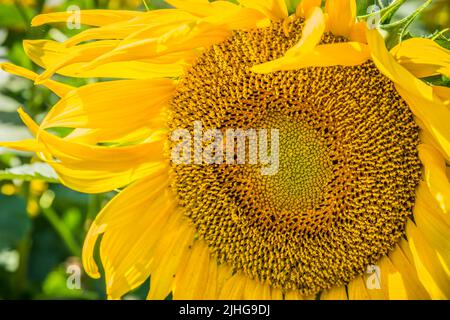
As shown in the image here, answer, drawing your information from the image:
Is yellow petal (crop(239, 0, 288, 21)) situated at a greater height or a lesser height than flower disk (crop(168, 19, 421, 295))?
greater

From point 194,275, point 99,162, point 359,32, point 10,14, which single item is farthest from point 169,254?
point 10,14

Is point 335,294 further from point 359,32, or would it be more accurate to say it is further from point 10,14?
point 10,14

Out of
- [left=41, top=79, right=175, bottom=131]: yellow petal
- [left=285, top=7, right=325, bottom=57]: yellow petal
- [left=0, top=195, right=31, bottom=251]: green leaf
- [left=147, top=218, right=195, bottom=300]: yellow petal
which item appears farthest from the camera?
[left=0, top=195, right=31, bottom=251]: green leaf

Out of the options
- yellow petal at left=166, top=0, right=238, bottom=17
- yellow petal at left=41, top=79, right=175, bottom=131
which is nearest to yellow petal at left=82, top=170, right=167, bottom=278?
yellow petal at left=41, top=79, right=175, bottom=131

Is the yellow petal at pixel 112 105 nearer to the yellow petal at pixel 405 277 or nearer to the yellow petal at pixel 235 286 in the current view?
the yellow petal at pixel 235 286

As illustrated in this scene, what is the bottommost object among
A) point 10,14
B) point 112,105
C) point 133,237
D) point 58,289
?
point 58,289

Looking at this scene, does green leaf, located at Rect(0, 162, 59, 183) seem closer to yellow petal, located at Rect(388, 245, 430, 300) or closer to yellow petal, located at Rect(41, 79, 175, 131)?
yellow petal, located at Rect(41, 79, 175, 131)

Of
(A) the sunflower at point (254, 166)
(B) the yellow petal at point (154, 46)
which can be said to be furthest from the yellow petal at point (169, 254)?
(B) the yellow petal at point (154, 46)
